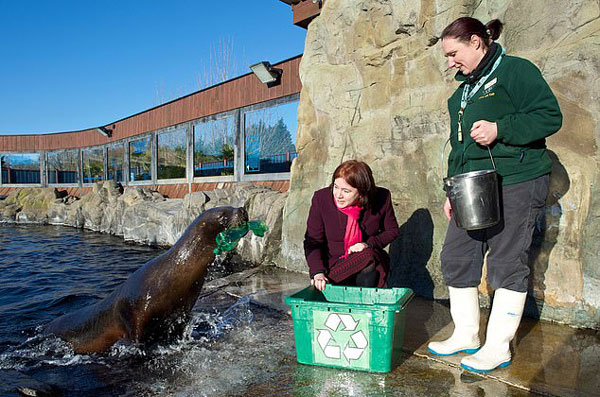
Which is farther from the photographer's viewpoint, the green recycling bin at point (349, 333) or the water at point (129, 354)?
the water at point (129, 354)

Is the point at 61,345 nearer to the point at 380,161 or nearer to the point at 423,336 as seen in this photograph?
the point at 423,336

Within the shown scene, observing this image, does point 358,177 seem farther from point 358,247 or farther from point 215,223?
point 215,223

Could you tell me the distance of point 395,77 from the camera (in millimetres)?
→ 4652

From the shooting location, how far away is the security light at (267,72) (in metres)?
11.3

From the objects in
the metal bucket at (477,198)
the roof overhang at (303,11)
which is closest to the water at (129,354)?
the metal bucket at (477,198)

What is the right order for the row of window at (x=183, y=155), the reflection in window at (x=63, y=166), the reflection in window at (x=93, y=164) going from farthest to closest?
the reflection in window at (x=63, y=166) < the reflection in window at (x=93, y=164) < the row of window at (x=183, y=155)

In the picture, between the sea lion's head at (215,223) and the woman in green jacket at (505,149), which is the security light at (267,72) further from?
the woman in green jacket at (505,149)

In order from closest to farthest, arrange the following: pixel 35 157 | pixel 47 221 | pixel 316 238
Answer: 1. pixel 316 238
2. pixel 47 221
3. pixel 35 157

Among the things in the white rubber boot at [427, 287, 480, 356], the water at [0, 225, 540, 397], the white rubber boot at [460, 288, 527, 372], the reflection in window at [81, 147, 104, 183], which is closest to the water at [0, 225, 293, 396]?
the water at [0, 225, 540, 397]

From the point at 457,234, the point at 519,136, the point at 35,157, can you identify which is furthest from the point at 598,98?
the point at 35,157

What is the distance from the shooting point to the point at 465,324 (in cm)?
259

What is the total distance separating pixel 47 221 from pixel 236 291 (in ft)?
56.9

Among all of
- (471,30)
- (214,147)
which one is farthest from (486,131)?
(214,147)

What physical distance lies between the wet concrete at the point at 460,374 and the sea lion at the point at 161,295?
2.99 ft
